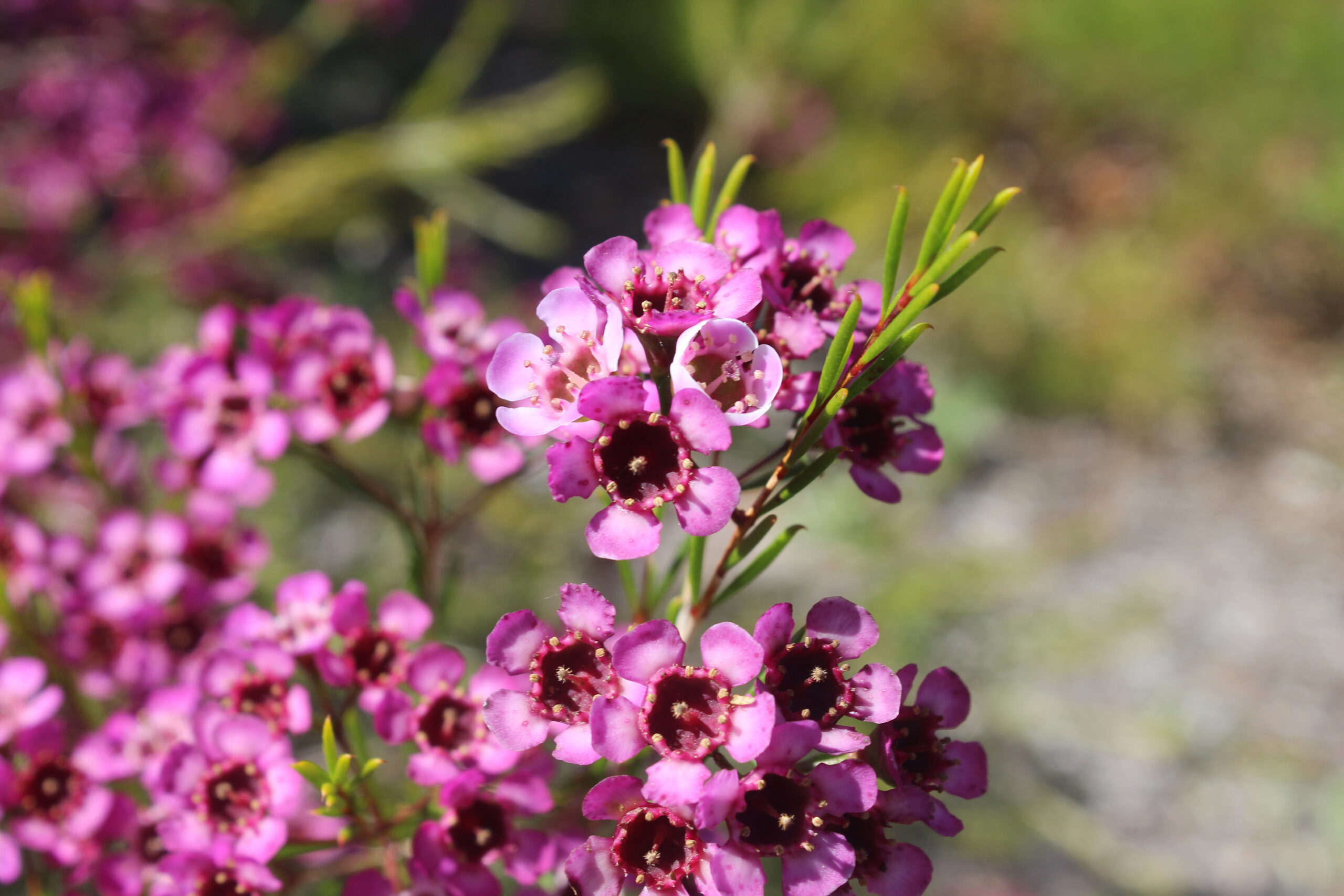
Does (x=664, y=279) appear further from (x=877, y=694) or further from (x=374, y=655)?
(x=374, y=655)

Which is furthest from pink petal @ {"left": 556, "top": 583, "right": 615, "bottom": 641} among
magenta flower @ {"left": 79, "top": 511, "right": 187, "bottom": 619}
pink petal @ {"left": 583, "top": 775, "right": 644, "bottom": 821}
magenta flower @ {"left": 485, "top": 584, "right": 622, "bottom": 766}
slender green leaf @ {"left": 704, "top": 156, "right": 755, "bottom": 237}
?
magenta flower @ {"left": 79, "top": 511, "right": 187, "bottom": 619}

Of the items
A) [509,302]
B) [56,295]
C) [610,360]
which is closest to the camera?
[610,360]

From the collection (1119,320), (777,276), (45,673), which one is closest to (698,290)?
(777,276)

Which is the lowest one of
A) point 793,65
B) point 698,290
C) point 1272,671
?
point 698,290

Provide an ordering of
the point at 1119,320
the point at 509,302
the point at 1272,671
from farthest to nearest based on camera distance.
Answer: the point at 1119,320 < the point at 1272,671 < the point at 509,302

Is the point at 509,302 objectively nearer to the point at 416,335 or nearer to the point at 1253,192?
the point at 416,335

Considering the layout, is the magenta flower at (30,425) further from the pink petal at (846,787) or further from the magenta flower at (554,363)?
the pink petal at (846,787)
